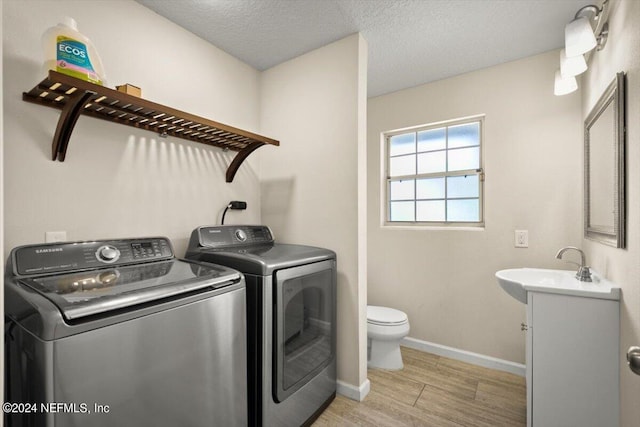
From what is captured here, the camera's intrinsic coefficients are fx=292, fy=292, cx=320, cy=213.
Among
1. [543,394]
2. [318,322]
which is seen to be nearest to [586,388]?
[543,394]

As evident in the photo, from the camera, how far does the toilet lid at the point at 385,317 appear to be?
2.29 meters

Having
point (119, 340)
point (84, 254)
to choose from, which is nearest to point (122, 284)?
point (119, 340)

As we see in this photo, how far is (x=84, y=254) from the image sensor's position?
50.8 inches

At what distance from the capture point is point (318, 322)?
1852 mm

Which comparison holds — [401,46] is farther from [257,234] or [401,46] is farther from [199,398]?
[199,398]

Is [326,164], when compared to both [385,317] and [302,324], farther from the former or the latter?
[385,317]

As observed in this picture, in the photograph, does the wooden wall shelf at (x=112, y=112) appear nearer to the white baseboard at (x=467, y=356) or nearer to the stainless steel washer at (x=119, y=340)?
the stainless steel washer at (x=119, y=340)

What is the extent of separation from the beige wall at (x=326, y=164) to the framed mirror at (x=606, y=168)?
1254 mm

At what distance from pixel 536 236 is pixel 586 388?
1.08 metres

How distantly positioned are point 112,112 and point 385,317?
226cm

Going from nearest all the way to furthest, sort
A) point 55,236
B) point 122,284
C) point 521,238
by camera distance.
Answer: point 122,284 < point 55,236 < point 521,238

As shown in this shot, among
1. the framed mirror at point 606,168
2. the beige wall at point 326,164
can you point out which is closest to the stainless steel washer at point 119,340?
the beige wall at point 326,164

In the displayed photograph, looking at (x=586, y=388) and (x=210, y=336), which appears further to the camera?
(x=586, y=388)

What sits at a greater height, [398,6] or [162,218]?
[398,6]
